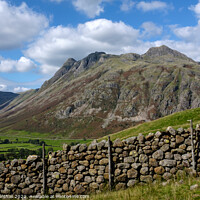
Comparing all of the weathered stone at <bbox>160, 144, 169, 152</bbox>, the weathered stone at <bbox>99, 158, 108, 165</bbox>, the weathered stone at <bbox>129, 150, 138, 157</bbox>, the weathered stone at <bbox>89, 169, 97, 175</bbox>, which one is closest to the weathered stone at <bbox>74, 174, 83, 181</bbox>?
the weathered stone at <bbox>89, 169, 97, 175</bbox>

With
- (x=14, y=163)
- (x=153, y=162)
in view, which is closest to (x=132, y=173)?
(x=153, y=162)

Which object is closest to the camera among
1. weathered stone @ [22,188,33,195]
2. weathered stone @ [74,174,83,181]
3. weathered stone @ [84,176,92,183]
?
weathered stone @ [84,176,92,183]

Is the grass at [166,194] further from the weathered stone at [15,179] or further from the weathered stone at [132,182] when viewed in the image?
the weathered stone at [15,179]

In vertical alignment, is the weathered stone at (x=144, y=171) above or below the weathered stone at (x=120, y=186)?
above

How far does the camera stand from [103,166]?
41.2ft

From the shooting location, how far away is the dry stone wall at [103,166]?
12297 mm

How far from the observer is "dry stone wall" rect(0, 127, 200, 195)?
12.3 meters

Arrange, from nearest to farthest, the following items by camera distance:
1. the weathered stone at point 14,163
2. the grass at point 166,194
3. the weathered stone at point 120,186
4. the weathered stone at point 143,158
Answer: the grass at point 166,194 → the weathered stone at point 120,186 → the weathered stone at point 143,158 → the weathered stone at point 14,163

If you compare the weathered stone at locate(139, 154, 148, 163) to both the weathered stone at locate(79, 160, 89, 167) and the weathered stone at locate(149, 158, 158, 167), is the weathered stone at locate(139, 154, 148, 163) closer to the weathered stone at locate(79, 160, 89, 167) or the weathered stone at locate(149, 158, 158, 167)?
the weathered stone at locate(149, 158, 158, 167)

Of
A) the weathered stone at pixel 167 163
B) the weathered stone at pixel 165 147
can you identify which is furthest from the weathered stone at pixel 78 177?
the weathered stone at pixel 165 147

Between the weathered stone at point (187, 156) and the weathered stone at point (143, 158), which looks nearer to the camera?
the weathered stone at point (187, 156)

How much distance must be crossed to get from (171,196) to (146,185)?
3.09 m

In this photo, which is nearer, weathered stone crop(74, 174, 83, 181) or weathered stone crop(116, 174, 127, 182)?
weathered stone crop(116, 174, 127, 182)

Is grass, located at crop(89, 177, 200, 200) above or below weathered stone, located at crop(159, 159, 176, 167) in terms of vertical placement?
below
